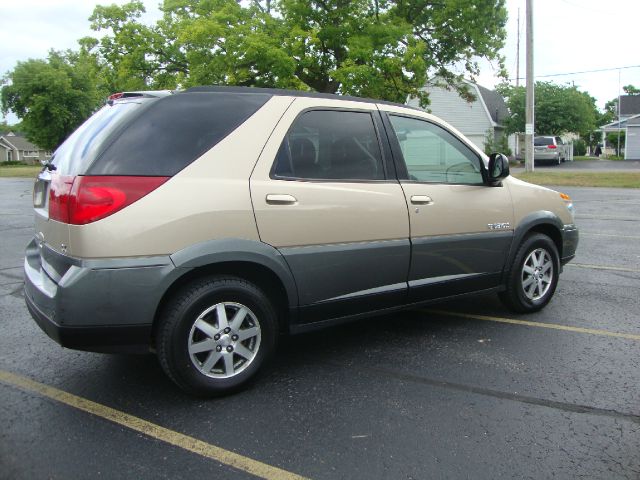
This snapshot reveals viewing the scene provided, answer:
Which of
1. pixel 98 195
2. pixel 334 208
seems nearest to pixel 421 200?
pixel 334 208

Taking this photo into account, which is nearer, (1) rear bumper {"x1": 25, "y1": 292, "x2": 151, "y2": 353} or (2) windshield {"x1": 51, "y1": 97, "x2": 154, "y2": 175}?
(1) rear bumper {"x1": 25, "y1": 292, "x2": 151, "y2": 353}

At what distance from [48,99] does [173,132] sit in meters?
50.6

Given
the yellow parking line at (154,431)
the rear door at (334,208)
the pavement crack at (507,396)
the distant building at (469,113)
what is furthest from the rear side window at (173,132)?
the distant building at (469,113)

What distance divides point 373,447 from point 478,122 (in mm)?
41308

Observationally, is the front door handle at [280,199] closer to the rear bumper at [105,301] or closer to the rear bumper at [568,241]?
the rear bumper at [105,301]

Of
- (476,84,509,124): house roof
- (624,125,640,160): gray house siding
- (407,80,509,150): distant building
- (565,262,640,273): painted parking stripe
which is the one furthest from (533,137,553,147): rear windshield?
(565,262,640,273): painted parking stripe

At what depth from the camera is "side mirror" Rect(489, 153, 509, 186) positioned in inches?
180

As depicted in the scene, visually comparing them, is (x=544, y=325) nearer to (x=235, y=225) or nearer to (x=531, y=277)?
(x=531, y=277)

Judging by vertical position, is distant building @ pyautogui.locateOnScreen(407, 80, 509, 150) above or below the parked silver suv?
above

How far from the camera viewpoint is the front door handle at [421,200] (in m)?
4.11

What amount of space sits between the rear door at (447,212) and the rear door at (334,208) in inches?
6.3

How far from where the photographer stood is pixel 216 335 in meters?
3.30

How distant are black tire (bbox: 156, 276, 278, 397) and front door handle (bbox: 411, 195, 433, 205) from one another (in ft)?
4.44

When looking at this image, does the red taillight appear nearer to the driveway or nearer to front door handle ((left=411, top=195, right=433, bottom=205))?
front door handle ((left=411, top=195, right=433, bottom=205))
